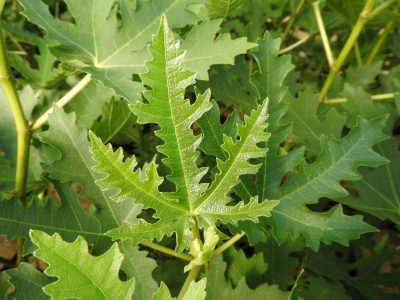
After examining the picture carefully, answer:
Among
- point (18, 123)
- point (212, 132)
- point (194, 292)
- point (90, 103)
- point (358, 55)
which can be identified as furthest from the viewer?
point (358, 55)

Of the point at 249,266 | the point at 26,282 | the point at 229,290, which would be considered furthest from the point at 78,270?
the point at 249,266

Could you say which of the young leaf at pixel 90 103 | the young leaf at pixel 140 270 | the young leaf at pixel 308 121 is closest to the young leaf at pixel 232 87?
the young leaf at pixel 308 121

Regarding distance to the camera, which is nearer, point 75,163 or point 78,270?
point 78,270

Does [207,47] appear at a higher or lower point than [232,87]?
higher

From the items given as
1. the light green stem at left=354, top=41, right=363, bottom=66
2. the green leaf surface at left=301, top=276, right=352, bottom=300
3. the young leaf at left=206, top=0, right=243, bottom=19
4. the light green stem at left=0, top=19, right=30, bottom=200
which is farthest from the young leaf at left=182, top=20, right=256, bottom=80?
the light green stem at left=354, top=41, right=363, bottom=66

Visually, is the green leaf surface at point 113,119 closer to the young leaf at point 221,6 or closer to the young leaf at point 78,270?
the young leaf at point 221,6

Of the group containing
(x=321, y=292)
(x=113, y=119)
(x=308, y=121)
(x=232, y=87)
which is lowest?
(x=321, y=292)

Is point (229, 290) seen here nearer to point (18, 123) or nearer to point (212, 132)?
point (212, 132)
